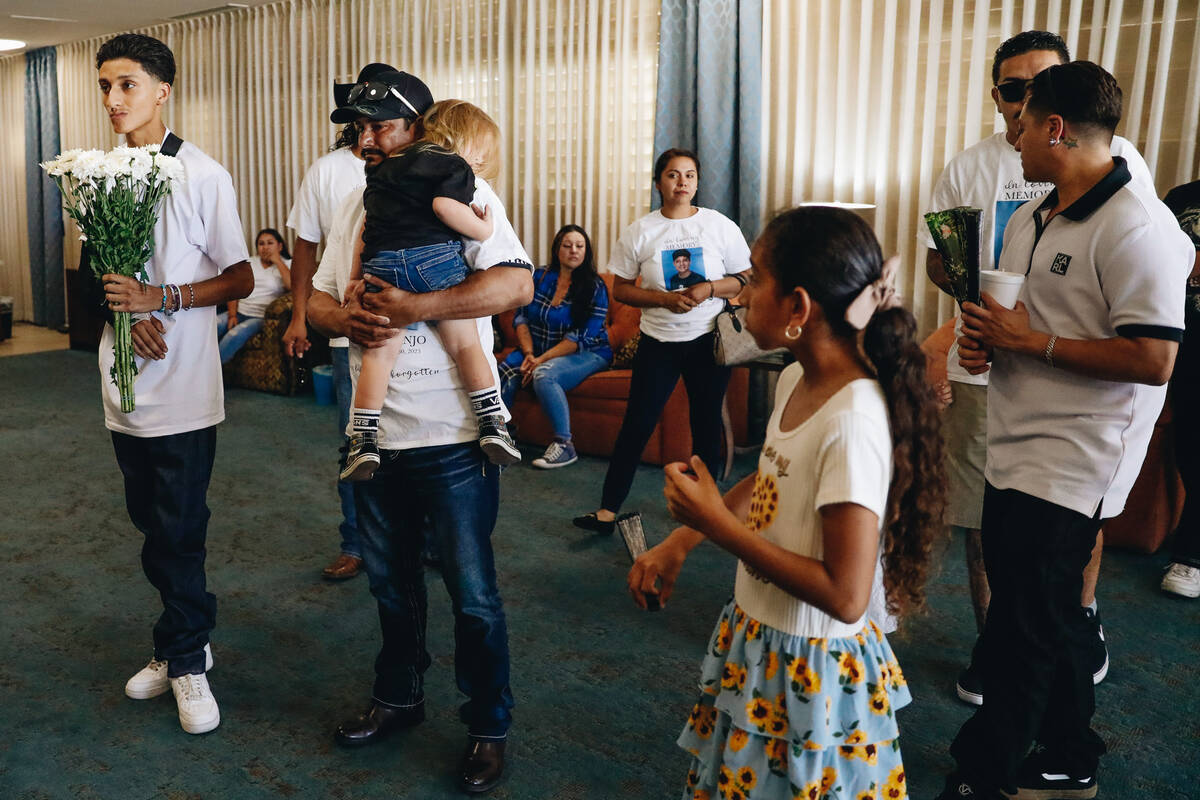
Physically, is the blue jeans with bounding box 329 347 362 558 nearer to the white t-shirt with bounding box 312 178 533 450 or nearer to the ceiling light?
the white t-shirt with bounding box 312 178 533 450

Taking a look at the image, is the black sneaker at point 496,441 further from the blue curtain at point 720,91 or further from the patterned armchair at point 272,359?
the patterned armchair at point 272,359

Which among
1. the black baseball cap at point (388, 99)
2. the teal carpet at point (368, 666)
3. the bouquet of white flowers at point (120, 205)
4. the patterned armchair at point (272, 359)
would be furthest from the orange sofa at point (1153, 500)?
the patterned armchair at point (272, 359)

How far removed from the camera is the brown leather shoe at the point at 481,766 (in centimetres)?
211

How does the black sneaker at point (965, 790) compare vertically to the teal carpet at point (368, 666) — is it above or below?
above

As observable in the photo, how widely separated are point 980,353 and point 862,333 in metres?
0.73

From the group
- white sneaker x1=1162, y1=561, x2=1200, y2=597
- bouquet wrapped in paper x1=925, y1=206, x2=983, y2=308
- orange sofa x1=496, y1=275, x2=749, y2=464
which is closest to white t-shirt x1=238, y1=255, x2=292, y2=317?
orange sofa x1=496, y1=275, x2=749, y2=464

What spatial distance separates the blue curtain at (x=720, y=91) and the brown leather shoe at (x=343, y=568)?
9.31 feet

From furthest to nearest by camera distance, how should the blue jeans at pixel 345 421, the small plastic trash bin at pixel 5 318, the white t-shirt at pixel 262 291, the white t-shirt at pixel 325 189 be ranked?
1. the small plastic trash bin at pixel 5 318
2. the white t-shirt at pixel 262 291
3. the white t-shirt at pixel 325 189
4. the blue jeans at pixel 345 421

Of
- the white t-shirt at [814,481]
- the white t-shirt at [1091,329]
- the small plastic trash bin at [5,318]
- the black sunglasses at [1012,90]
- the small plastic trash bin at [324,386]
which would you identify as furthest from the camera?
the small plastic trash bin at [5,318]

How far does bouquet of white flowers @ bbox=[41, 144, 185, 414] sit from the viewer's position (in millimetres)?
2168

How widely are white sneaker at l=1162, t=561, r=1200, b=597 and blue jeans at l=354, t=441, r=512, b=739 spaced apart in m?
2.45

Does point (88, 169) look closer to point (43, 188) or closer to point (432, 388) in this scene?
point (432, 388)

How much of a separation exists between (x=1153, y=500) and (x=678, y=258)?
202cm

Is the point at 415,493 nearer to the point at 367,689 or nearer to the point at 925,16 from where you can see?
the point at 367,689
